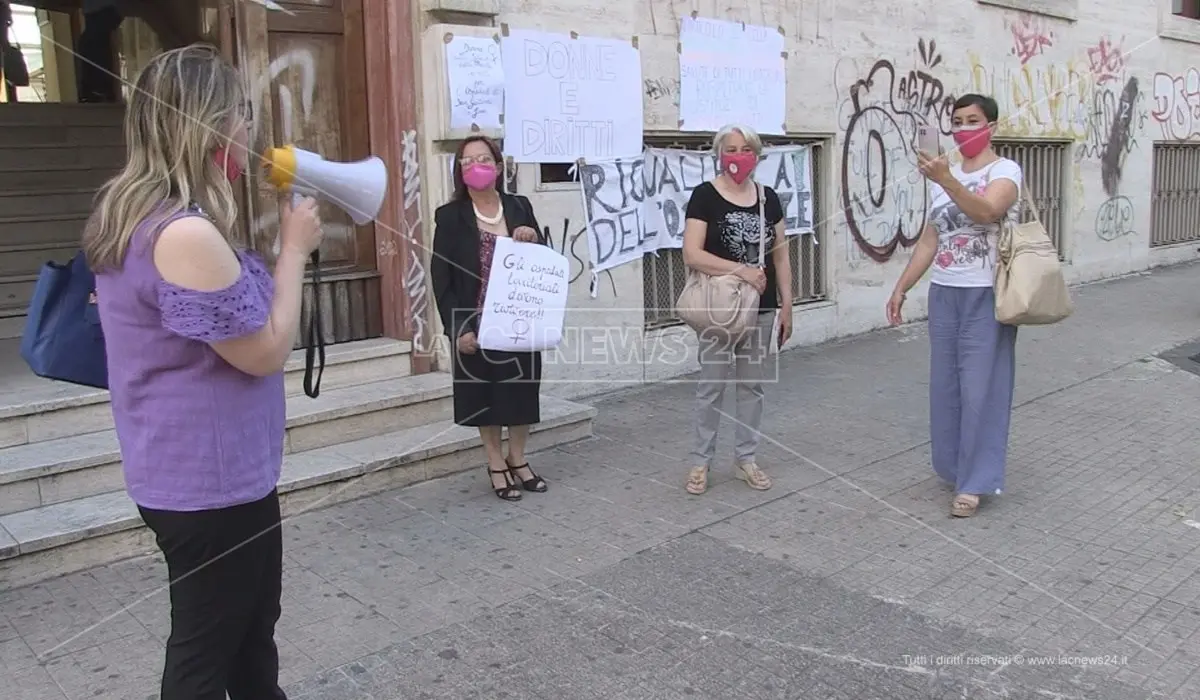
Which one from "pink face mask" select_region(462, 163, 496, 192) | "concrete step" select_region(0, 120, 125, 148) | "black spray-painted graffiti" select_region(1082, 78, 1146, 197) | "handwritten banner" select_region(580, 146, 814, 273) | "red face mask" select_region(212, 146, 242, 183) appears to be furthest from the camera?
"black spray-painted graffiti" select_region(1082, 78, 1146, 197)

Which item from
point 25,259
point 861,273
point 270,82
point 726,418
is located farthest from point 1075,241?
point 25,259

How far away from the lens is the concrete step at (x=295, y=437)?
4316 mm

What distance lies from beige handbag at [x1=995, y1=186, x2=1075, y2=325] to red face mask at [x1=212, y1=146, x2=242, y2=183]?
11.1 feet

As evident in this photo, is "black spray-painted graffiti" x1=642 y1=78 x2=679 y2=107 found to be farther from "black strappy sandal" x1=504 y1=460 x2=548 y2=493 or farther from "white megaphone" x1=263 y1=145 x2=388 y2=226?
"white megaphone" x1=263 y1=145 x2=388 y2=226

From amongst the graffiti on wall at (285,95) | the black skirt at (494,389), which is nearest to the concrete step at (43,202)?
the graffiti on wall at (285,95)

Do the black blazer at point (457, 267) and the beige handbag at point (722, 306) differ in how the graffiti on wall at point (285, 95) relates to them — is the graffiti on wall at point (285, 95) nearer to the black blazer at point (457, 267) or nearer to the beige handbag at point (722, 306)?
the black blazer at point (457, 267)

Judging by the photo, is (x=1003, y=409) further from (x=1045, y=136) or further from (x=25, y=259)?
(x=1045, y=136)

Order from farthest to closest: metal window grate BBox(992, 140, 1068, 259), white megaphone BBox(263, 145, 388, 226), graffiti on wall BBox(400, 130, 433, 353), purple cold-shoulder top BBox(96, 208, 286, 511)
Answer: metal window grate BBox(992, 140, 1068, 259) → graffiti on wall BBox(400, 130, 433, 353) → white megaphone BBox(263, 145, 388, 226) → purple cold-shoulder top BBox(96, 208, 286, 511)

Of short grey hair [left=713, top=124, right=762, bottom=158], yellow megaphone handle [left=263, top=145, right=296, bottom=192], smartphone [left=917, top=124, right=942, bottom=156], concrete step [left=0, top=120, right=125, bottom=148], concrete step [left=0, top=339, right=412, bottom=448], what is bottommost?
concrete step [left=0, top=339, right=412, bottom=448]

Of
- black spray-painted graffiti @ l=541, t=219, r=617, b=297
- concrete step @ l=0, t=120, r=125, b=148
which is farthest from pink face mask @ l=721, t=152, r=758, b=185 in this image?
concrete step @ l=0, t=120, r=125, b=148

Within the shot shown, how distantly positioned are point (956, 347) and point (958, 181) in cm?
81

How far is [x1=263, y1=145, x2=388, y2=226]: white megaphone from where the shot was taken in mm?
2225

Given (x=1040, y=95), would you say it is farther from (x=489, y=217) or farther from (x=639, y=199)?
(x=489, y=217)

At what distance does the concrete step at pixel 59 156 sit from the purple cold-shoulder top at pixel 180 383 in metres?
6.60
